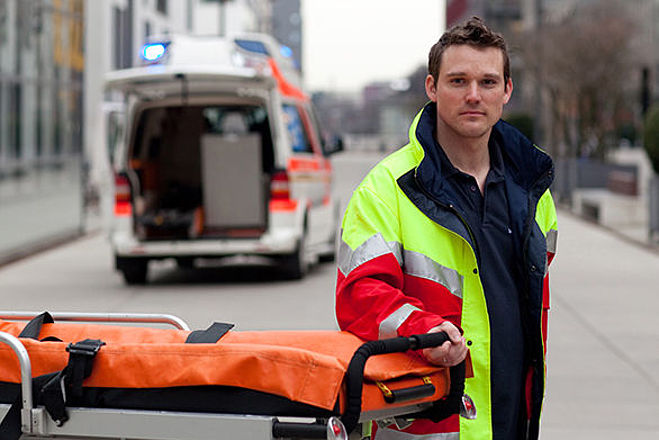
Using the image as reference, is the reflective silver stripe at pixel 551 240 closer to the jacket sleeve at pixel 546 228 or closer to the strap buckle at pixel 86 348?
the jacket sleeve at pixel 546 228

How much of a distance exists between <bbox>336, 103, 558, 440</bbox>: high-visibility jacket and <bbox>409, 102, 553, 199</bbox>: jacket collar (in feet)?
0.03

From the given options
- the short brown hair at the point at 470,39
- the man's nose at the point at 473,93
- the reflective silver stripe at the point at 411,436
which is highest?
the short brown hair at the point at 470,39

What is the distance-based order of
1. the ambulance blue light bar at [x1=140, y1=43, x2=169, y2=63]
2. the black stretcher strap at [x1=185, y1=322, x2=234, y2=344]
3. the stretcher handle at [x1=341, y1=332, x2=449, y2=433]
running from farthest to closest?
the ambulance blue light bar at [x1=140, y1=43, x2=169, y2=63], the black stretcher strap at [x1=185, y1=322, x2=234, y2=344], the stretcher handle at [x1=341, y1=332, x2=449, y2=433]

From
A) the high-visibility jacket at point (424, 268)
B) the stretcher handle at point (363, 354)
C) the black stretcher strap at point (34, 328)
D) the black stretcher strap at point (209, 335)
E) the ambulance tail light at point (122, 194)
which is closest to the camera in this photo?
the stretcher handle at point (363, 354)

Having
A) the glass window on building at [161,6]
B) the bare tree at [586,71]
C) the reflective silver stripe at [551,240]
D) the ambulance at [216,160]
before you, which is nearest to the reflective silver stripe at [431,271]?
the reflective silver stripe at [551,240]

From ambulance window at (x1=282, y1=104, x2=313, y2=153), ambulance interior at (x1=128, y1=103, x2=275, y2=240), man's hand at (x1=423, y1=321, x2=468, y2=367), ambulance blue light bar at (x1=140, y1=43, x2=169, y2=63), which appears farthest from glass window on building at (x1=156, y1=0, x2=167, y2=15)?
man's hand at (x1=423, y1=321, x2=468, y2=367)

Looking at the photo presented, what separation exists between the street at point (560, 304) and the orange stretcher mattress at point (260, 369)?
11.7 ft

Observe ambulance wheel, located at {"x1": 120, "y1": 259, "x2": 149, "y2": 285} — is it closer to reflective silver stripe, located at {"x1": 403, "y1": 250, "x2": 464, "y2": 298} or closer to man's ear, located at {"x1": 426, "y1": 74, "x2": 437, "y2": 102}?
man's ear, located at {"x1": 426, "y1": 74, "x2": 437, "y2": 102}

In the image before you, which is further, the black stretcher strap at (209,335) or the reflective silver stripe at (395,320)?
the black stretcher strap at (209,335)

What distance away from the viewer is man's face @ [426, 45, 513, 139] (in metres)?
2.94

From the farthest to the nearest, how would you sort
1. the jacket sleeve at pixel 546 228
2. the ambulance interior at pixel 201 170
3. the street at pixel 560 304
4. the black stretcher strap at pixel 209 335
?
1. the ambulance interior at pixel 201 170
2. the street at pixel 560 304
3. the jacket sleeve at pixel 546 228
4. the black stretcher strap at pixel 209 335

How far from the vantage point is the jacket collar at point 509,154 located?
300 cm

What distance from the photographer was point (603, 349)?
876cm

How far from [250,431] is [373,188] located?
679 millimetres
